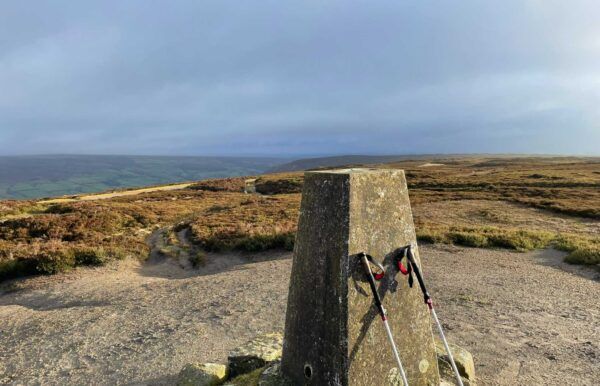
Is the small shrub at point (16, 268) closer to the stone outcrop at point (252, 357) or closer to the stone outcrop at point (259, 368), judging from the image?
the stone outcrop at point (259, 368)

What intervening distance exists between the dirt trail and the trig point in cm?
281

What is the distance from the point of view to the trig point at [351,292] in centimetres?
461

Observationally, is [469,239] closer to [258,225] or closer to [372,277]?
[258,225]

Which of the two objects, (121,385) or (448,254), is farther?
(448,254)

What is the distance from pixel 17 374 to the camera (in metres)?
8.30

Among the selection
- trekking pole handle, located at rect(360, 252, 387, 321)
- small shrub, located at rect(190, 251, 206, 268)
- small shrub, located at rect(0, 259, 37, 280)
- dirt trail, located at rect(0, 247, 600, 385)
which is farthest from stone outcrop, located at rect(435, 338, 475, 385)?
small shrub, located at rect(0, 259, 37, 280)

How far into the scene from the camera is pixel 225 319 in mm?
10414

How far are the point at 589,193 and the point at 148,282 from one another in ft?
121

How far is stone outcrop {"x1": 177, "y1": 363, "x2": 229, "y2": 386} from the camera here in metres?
6.59

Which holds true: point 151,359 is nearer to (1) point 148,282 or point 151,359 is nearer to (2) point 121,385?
(2) point 121,385

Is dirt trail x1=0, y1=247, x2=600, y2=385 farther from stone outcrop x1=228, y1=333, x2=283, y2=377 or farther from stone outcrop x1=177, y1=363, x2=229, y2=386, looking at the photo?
stone outcrop x1=228, y1=333, x2=283, y2=377

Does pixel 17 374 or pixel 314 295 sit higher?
pixel 314 295

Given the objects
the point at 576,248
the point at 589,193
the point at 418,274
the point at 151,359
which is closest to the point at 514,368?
the point at 418,274

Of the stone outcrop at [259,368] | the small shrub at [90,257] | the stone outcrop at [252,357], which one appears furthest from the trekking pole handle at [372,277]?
the small shrub at [90,257]
